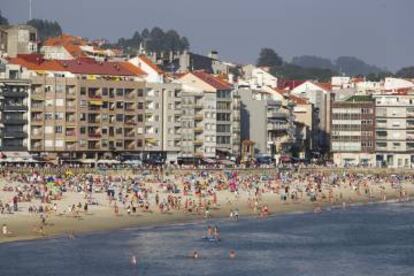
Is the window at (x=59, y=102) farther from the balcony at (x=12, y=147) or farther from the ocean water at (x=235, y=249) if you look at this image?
the ocean water at (x=235, y=249)

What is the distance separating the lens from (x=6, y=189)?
71.1 metres

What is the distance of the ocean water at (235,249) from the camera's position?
157ft

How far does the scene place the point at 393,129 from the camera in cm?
12500

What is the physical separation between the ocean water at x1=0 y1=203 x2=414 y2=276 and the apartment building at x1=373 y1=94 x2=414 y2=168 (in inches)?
2224

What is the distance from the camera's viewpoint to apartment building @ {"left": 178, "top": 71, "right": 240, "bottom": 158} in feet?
349

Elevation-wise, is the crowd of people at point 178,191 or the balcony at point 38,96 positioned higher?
the balcony at point 38,96

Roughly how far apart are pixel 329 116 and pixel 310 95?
411 cm

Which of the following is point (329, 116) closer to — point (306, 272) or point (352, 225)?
point (352, 225)

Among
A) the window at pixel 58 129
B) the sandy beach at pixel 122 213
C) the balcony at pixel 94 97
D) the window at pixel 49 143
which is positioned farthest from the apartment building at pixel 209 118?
the sandy beach at pixel 122 213

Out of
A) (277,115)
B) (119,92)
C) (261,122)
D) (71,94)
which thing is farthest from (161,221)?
(277,115)

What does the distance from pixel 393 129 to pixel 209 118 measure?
2619 cm

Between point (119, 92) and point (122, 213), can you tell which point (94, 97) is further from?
point (122, 213)

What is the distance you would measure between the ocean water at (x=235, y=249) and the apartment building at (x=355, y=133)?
2202 inches

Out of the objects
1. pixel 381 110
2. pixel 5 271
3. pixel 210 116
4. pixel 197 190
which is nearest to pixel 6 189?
pixel 197 190
